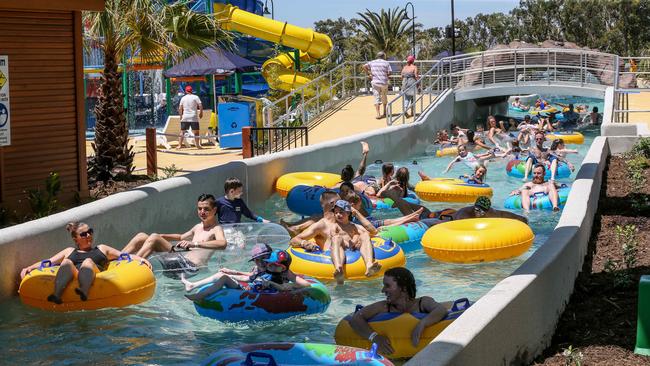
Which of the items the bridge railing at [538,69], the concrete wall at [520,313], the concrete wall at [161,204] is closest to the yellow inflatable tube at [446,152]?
the concrete wall at [161,204]

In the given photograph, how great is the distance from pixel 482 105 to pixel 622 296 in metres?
Answer: 27.3

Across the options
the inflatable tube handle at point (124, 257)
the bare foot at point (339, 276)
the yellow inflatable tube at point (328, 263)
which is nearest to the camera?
the inflatable tube handle at point (124, 257)

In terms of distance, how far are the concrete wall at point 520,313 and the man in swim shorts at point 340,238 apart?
2.16 m

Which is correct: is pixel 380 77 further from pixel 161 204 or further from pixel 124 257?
pixel 124 257

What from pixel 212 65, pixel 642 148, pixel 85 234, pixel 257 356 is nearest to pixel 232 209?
pixel 85 234

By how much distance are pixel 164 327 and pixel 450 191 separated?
7.92 meters

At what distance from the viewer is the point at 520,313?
21.9ft

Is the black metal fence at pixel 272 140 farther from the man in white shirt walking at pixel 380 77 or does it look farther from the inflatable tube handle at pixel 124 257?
the inflatable tube handle at pixel 124 257

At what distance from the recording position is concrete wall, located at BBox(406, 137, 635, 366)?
5.55 metres

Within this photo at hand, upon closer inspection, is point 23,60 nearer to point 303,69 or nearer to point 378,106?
point 378,106

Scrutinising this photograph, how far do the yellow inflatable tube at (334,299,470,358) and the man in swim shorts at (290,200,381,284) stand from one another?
2787 mm

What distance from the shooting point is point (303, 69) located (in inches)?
1435

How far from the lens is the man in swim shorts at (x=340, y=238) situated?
1052cm

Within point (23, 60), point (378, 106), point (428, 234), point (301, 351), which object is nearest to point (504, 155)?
point (378, 106)
